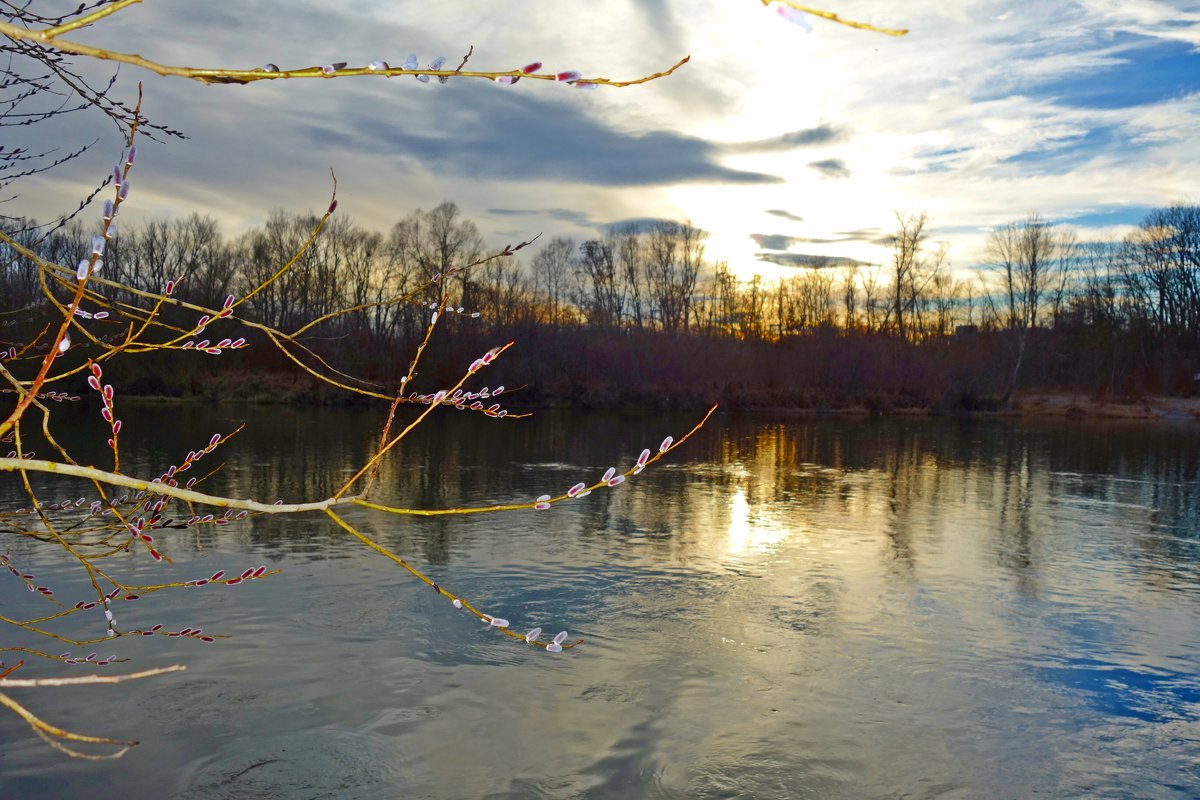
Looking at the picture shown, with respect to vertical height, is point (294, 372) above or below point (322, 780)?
above

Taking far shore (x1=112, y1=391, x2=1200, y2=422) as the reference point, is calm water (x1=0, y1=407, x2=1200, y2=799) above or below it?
below

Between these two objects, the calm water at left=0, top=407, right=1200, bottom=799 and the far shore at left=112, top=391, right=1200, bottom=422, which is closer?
the calm water at left=0, top=407, right=1200, bottom=799

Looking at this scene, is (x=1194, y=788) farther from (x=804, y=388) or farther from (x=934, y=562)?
(x=804, y=388)

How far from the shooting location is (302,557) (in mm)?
10719

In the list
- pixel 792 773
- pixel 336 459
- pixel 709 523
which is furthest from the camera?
pixel 336 459

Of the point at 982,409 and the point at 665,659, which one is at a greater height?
the point at 982,409

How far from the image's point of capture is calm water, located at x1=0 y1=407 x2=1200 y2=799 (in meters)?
5.58

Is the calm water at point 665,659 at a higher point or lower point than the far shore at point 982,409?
lower

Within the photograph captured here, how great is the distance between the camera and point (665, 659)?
24.6 ft

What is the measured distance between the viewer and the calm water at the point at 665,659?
18.3 feet

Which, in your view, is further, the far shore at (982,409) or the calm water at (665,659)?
the far shore at (982,409)

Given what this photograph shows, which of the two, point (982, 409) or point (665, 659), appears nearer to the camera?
point (665, 659)

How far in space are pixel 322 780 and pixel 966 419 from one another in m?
41.3

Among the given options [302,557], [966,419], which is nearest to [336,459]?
[302,557]
